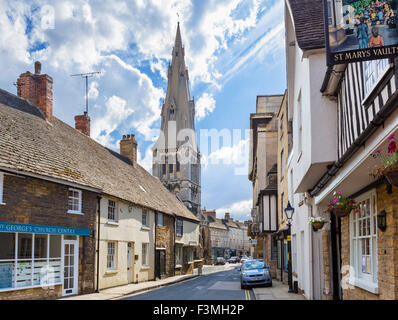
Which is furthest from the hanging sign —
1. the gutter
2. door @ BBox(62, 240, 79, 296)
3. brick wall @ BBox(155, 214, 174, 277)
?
brick wall @ BBox(155, 214, 174, 277)

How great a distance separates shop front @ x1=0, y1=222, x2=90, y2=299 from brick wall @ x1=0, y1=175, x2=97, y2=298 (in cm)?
24

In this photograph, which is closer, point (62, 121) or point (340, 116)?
point (340, 116)

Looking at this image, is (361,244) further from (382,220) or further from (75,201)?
(75,201)

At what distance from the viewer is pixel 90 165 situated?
851 inches

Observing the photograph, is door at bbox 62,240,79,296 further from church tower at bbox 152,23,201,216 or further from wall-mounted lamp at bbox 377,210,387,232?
church tower at bbox 152,23,201,216

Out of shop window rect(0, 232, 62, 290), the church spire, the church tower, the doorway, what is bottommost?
the doorway

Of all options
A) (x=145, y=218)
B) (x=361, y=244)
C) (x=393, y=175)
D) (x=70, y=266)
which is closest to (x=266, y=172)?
(x=145, y=218)

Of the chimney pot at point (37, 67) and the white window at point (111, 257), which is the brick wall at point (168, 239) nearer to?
the white window at point (111, 257)

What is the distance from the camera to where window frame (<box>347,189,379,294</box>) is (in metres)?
7.64

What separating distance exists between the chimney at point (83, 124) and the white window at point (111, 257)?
921 cm

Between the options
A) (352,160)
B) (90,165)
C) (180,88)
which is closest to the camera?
(352,160)

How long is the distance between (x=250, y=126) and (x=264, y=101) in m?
3.25
